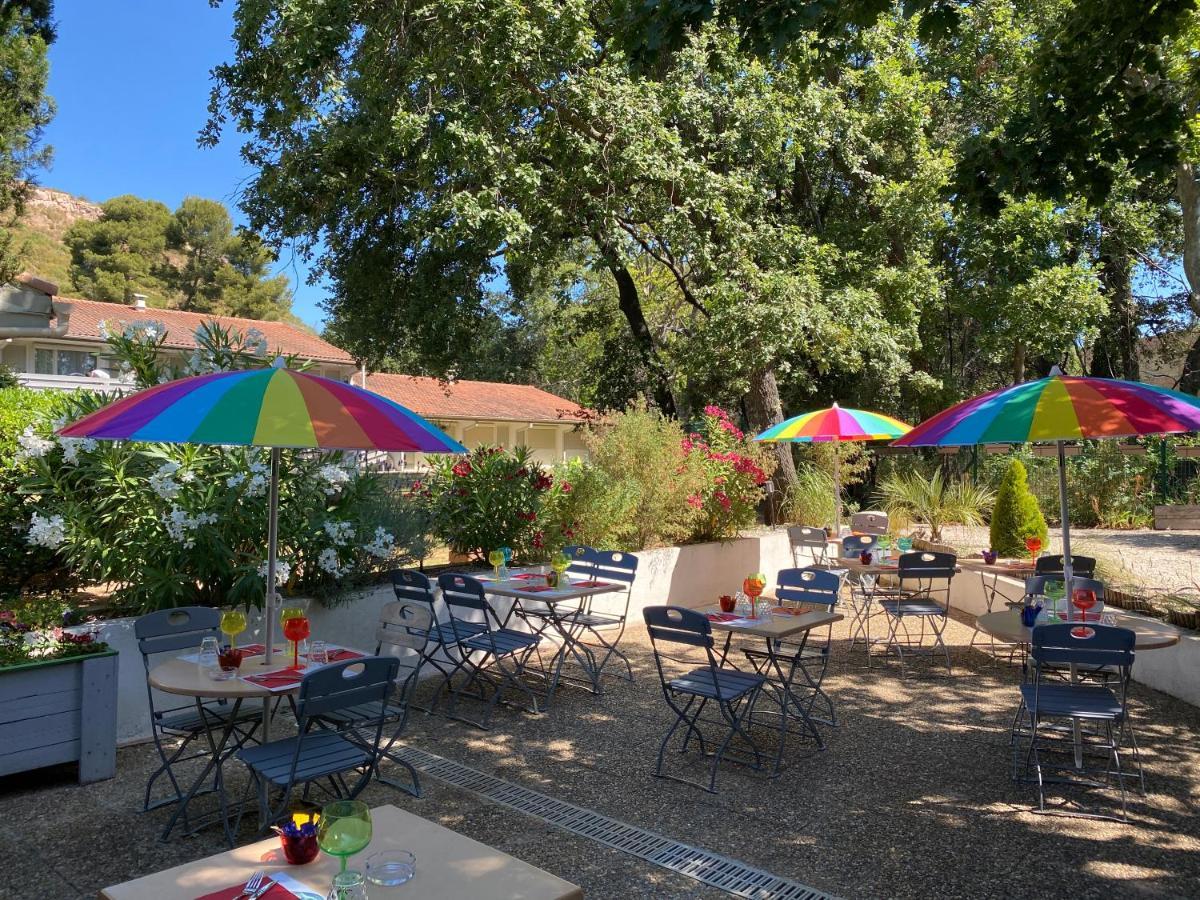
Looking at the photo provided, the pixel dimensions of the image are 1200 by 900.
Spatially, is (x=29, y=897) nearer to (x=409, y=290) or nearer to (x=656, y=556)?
(x=656, y=556)

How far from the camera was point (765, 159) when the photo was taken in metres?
14.4

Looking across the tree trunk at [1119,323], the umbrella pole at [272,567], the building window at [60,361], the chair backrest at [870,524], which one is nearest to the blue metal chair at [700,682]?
the umbrella pole at [272,567]

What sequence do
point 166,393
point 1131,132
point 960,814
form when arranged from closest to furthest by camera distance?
point 166,393
point 960,814
point 1131,132

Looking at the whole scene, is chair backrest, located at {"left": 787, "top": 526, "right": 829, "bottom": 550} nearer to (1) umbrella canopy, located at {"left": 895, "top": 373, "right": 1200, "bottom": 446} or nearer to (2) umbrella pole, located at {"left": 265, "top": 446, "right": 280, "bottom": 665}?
(1) umbrella canopy, located at {"left": 895, "top": 373, "right": 1200, "bottom": 446}

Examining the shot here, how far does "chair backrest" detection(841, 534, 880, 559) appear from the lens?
31.9ft

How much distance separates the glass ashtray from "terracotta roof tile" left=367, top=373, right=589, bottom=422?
27340 mm

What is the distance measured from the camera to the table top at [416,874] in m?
2.08

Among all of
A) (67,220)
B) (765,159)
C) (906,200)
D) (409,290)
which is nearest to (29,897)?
(409,290)

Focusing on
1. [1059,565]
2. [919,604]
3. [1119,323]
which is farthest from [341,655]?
[1119,323]

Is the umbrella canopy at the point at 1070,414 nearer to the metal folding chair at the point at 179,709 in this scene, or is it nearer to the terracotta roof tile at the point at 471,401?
the metal folding chair at the point at 179,709

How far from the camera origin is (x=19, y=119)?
55.9 feet

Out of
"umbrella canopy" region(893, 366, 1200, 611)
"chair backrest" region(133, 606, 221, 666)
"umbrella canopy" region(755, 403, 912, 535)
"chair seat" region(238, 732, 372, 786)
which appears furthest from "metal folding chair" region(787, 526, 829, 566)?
"chair seat" region(238, 732, 372, 786)

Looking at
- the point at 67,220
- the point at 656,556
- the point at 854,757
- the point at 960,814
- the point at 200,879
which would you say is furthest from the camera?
the point at 67,220

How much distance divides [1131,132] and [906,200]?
37.7ft
